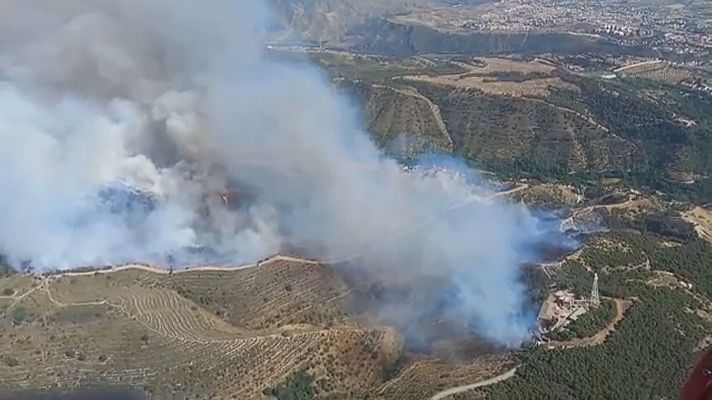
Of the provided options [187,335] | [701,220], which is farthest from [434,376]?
[701,220]

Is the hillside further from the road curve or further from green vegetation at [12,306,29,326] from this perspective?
green vegetation at [12,306,29,326]

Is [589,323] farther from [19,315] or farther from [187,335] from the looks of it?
[19,315]

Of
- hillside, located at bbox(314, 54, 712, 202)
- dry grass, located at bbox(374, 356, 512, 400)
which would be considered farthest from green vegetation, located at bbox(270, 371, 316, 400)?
hillside, located at bbox(314, 54, 712, 202)

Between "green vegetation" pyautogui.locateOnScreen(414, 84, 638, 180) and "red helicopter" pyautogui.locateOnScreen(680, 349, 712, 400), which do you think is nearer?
"red helicopter" pyautogui.locateOnScreen(680, 349, 712, 400)

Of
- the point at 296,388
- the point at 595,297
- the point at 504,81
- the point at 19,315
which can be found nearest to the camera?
the point at 296,388

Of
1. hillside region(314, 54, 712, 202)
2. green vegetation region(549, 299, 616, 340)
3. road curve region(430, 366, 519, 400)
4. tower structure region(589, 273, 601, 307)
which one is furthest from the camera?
hillside region(314, 54, 712, 202)

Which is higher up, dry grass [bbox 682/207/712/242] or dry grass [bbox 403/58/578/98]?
dry grass [bbox 403/58/578/98]

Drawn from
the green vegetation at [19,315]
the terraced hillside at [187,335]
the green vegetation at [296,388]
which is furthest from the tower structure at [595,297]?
the green vegetation at [19,315]

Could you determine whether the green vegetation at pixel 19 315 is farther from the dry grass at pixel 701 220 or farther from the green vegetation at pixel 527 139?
the green vegetation at pixel 527 139
